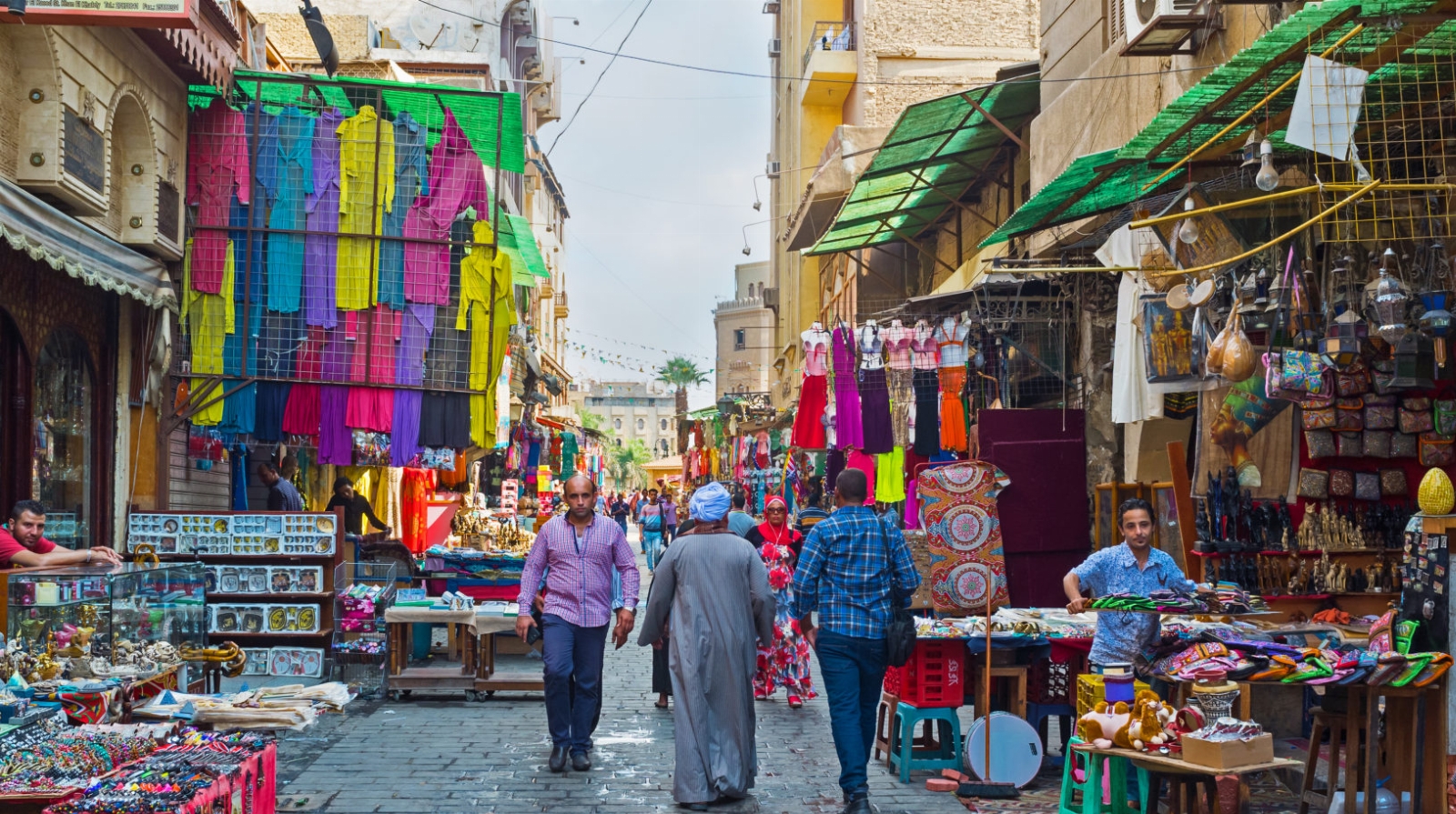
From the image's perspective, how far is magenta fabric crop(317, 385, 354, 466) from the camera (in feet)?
41.5

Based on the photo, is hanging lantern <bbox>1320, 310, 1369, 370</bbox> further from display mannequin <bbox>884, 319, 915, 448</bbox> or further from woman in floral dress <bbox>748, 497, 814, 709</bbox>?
display mannequin <bbox>884, 319, 915, 448</bbox>

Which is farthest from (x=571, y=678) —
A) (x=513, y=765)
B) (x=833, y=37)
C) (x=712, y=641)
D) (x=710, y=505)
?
(x=833, y=37)

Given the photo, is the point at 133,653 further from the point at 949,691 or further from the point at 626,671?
the point at 626,671

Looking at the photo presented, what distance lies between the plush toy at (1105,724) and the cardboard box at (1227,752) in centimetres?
39

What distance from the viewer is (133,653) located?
25.5 feet

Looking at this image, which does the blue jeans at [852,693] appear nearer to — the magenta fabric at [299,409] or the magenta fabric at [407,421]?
the magenta fabric at [407,421]

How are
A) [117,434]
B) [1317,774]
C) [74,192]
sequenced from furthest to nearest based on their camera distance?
[117,434]
[74,192]
[1317,774]

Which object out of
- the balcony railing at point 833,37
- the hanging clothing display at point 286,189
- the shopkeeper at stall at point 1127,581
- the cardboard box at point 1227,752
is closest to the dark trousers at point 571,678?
the shopkeeper at stall at point 1127,581

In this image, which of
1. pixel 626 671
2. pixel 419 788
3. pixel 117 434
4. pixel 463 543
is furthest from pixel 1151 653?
pixel 463 543

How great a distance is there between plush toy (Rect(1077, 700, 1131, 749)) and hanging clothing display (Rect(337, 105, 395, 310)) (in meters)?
8.63

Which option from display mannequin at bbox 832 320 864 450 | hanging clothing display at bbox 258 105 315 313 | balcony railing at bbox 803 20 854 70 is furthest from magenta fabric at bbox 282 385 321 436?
balcony railing at bbox 803 20 854 70

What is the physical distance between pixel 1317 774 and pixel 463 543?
491 inches

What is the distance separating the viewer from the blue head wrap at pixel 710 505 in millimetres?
7898

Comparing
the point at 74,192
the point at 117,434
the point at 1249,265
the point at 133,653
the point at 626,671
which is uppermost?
the point at 74,192
